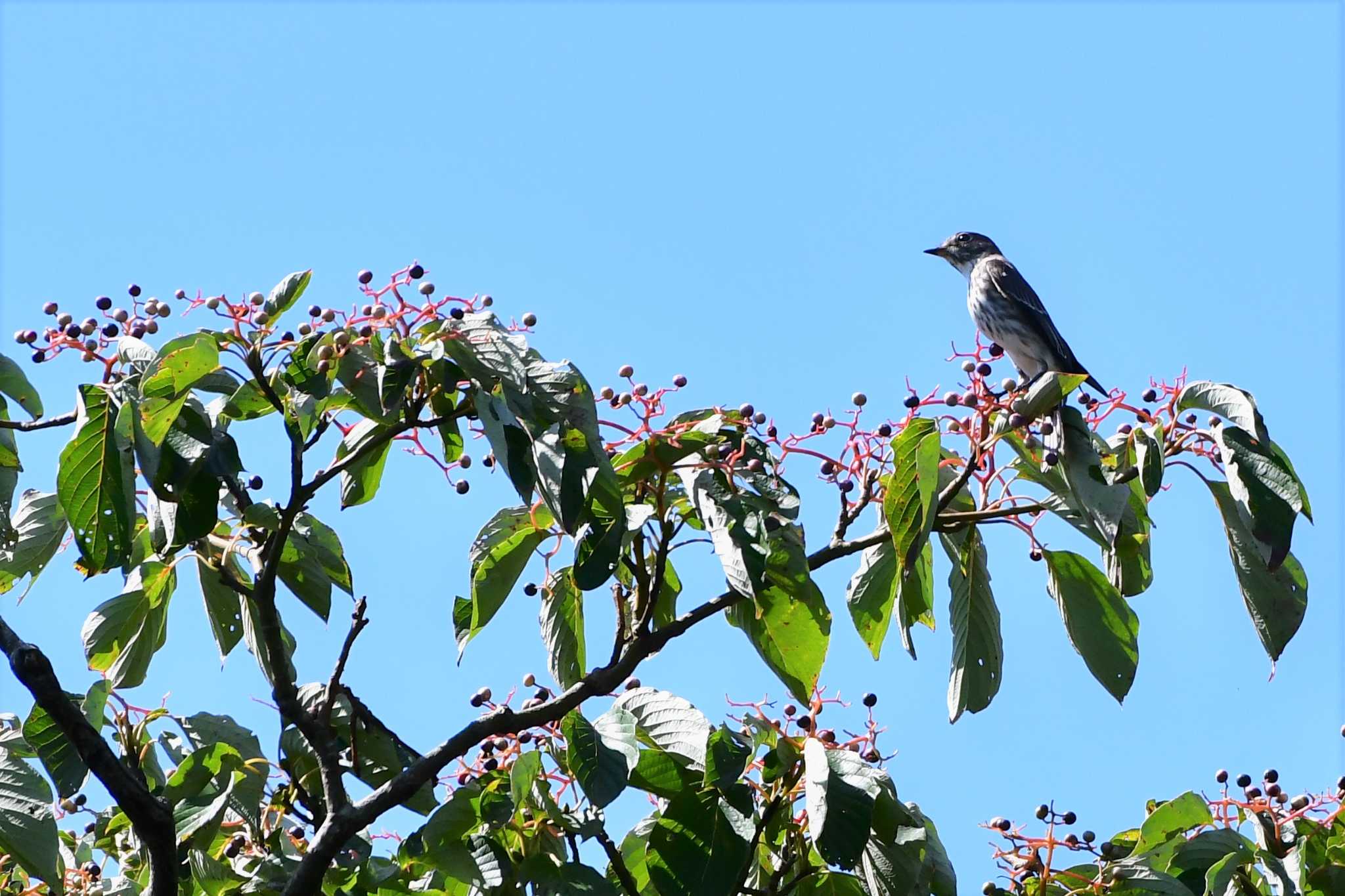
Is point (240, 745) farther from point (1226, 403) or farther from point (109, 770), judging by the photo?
point (1226, 403)

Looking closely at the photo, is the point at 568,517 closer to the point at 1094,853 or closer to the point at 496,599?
the point at 496,599

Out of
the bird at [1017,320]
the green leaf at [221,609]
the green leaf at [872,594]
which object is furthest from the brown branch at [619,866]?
the bird at [1017,320]

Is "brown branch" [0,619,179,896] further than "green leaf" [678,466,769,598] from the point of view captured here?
Yes

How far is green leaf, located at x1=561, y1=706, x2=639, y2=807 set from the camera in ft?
11.1

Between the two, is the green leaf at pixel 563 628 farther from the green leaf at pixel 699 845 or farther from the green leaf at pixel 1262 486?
the green leaf at pixel 1262 486

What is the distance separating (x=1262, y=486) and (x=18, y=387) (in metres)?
3.00

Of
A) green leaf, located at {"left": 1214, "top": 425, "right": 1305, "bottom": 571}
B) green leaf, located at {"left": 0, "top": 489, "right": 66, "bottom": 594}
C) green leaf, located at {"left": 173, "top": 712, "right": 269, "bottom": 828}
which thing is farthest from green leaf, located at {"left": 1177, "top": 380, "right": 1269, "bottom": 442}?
green leaf, located at {"left": 0, "top": 489, "right": 66, "bottom": 594}

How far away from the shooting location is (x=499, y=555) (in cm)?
386

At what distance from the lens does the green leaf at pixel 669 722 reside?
360cm

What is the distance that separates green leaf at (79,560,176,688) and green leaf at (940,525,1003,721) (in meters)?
2.16

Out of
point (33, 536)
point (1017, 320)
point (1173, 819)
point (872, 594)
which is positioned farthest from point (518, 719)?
point (1017, 320)

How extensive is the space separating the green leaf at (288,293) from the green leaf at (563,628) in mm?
1063

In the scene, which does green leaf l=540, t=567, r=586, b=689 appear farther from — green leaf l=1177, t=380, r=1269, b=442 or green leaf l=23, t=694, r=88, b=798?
green leaf l=1177, t=380, r=1269, b=442

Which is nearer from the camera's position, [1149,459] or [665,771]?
[1149,459]
